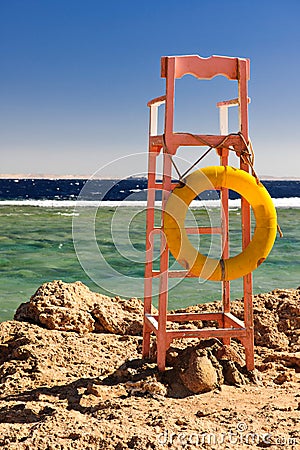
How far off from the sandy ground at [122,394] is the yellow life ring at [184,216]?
750 mm

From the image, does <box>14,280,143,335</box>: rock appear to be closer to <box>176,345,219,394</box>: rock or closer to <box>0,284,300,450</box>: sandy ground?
<box>0,284,300,450</box>: sandy ground

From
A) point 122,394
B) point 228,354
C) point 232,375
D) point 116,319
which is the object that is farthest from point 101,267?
point 122,394

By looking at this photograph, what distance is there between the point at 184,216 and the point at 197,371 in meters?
0.99

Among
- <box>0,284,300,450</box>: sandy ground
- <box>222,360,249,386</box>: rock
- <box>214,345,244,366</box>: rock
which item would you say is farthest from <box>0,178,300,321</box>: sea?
<box>0,284,300,450</box>: sandy ground

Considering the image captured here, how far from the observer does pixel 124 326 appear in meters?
4.73

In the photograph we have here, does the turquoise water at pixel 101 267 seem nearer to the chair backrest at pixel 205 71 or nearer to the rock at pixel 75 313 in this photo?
the chair backrest at pixel 205 71

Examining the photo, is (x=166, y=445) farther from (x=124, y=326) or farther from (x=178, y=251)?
(x=124, y=326)

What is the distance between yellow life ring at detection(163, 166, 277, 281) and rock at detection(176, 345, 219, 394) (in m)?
0.52

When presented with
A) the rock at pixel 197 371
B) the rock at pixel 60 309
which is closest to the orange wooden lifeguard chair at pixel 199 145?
the rock at pixel 197 371

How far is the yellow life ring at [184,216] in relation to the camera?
3305 millimetres

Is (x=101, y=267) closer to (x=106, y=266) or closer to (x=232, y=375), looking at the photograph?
(x=106, y=266)

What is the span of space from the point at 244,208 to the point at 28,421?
193cm

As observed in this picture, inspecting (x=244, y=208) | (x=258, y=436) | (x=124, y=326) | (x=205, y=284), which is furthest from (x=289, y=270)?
(x=258, y=436)

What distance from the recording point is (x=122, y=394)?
127 inches
